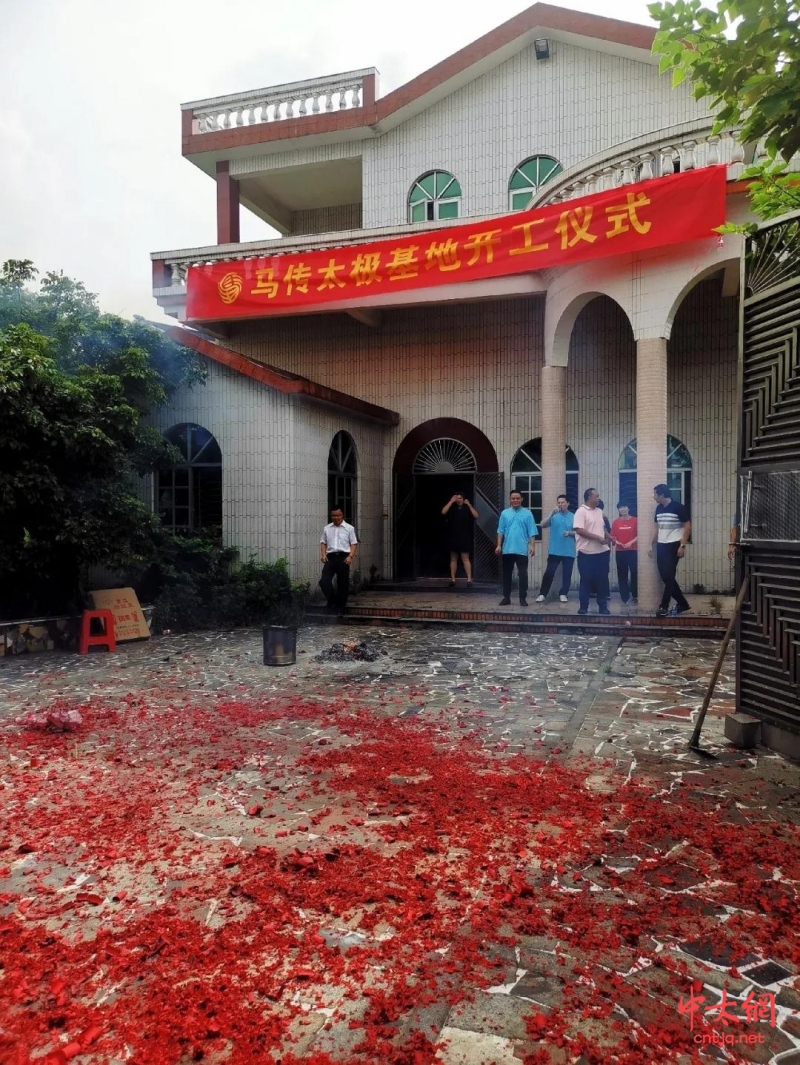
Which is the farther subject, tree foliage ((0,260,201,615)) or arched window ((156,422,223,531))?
arched window ((156,422,223,531))

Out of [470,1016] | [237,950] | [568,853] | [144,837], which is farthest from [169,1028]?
[568,853]

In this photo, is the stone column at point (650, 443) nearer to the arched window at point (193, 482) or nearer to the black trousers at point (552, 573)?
the black trousers at point (552, 573)

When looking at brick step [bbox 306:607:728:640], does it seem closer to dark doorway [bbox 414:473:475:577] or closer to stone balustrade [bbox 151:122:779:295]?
dark doorway [bbox 414:473:475:577]

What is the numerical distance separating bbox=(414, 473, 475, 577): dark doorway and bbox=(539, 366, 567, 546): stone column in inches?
112

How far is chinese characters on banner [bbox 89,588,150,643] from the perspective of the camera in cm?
939

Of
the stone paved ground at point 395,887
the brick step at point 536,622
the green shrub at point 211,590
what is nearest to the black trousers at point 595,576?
the brick step at point 536,622

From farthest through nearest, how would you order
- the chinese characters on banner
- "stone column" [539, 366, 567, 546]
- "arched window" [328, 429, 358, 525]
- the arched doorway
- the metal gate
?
1. the arched doorway
2. "arched window" [328, 429, 358, 525]
3. "stone column" [539, 366, 567, 546]
4. the chinese characters on banner
5. the metal gate

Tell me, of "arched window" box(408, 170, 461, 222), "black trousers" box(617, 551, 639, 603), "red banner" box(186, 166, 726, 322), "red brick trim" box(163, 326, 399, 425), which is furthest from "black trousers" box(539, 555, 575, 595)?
"arched window" box(408, 170, 461, 222)

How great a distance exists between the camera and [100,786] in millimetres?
4406

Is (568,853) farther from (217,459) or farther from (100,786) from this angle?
(217,459)

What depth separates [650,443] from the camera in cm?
1041

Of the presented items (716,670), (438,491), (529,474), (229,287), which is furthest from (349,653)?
(229,287)

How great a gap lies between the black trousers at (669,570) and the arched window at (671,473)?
3121 mm

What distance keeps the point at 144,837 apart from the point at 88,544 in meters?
5.64
